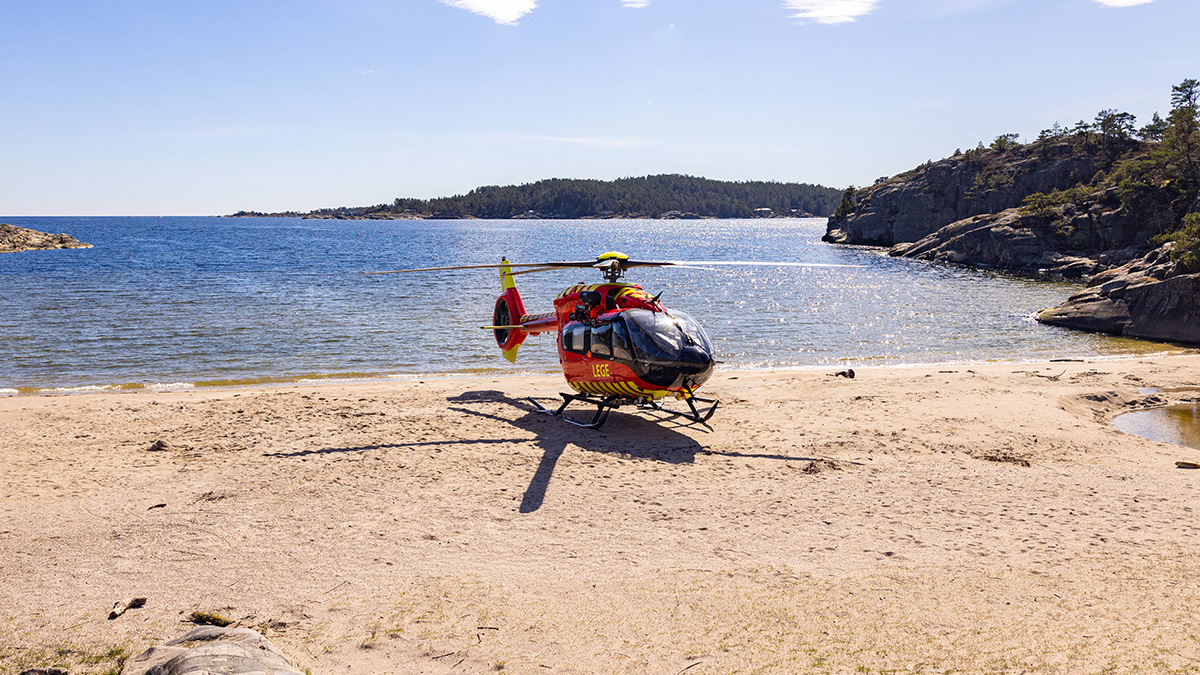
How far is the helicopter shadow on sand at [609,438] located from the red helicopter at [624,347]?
277 millimetres

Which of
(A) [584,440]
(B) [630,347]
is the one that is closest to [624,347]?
(B) [630,347]

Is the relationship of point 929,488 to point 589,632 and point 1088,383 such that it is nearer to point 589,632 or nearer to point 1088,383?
point 589,632

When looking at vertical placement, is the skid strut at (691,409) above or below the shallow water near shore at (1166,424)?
above

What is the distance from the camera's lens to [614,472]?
1061 centimetres

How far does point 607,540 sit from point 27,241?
319 ft

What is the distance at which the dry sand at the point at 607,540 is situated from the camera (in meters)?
5.98

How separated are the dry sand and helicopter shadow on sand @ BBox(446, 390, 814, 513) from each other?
0.23 ft

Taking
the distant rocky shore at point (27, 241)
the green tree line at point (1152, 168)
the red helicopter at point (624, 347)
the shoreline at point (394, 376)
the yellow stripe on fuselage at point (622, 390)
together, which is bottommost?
the shoreline at point (394, 376)

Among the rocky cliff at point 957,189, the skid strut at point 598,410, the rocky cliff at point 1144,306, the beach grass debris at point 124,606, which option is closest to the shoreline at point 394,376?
the rocky cliff at point 1144,306

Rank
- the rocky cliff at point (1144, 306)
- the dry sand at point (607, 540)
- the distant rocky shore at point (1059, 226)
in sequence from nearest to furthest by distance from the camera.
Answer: the dry sand at point (607, 540)
the rocky cliff at point (1144, 306)
the distant rocky shore at point (1059, 226)

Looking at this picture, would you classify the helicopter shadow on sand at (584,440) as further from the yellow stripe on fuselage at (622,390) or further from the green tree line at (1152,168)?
the green tree line at (1152,168)

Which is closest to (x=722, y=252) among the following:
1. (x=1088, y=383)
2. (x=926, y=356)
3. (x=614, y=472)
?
(x=926, y=356)

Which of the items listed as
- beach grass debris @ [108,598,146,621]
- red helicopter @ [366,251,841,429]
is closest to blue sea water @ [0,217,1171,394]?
red helicopter @ [366,251,841,429]

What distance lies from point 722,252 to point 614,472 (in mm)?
90689
